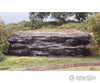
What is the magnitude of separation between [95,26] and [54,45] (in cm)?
163

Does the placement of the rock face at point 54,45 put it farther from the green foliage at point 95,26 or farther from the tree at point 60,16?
the tree at point 60,16

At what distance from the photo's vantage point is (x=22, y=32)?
334 inches

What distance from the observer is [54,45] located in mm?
7930

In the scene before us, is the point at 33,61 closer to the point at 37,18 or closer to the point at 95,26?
the point at 37,18

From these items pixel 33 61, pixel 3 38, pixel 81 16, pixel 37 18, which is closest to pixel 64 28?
pixel 81 16

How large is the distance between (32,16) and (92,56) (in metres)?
2.76

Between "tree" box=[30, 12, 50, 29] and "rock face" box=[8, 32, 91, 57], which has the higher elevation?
"tree" box=[30, 12, 50, 29]

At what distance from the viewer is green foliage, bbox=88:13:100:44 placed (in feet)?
25.5

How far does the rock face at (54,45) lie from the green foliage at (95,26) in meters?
0.25

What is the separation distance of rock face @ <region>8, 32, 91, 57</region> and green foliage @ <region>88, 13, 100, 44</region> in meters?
0.25

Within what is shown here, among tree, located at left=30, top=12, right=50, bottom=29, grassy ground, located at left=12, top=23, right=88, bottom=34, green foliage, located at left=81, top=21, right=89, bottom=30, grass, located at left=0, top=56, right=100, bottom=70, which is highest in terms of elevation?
tree, located at left=30, top=12, right=50, bottom=29

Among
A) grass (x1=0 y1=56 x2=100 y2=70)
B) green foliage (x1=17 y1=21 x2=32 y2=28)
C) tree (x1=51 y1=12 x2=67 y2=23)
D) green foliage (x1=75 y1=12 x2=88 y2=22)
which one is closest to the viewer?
grass (x1=0 y1=56 x2=100 y2=70)

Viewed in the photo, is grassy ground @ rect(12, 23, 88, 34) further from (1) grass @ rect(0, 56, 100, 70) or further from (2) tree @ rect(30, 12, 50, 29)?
(1) grass @ rect(0, 56, 100, 70)

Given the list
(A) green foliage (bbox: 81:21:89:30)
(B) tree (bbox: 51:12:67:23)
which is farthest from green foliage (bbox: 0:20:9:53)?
(A) green foliage (bbox: 81:21:89:30)
